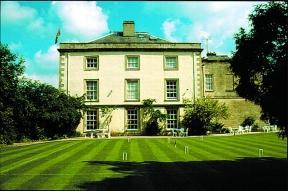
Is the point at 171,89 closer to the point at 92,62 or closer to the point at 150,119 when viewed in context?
the point at 150,119

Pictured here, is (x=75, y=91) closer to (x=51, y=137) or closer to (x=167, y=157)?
(x=51, y=137)

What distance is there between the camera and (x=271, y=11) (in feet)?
44.9

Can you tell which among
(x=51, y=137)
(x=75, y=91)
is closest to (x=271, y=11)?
(x=51, y=137)

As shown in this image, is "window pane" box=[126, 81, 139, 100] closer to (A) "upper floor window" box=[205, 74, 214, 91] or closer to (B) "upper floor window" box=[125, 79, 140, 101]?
(B) "upper floor window" box=[125, 79, 140, 101]

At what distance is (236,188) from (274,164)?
571 cm

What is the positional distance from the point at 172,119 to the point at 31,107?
15.2m

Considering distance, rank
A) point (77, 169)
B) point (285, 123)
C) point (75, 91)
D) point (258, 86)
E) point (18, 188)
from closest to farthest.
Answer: point (18, 188) < point (285, 123) < point (258, 86) < point (77, 169) < point (75, 91)

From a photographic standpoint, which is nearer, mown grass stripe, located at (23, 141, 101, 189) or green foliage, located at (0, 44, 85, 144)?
mown grass stripe, located at (23, 141, 101, 189)

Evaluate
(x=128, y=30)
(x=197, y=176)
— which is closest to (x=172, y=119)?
(x=128, y=30)

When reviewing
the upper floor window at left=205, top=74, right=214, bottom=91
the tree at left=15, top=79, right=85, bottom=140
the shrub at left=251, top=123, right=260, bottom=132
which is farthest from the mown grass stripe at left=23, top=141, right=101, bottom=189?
the upper floor window at left=205, top=74, right=214, bottom=91

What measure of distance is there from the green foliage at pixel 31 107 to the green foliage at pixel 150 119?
6.56m

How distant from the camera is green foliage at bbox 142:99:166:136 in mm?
41719

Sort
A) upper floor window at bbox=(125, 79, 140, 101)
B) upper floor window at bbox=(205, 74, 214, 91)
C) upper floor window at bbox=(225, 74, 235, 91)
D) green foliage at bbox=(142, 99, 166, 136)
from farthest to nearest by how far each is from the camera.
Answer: upper floor window at bbox=(205, 74, 214, 91) → upper floor window at bbox=(225, 74, 235, 91) → upper floor window at bbox=(125, 79, 140, 101) → green foliage at bbox=(142, 99, 166, 136)

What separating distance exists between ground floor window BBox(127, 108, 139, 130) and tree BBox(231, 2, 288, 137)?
27.8 meters
